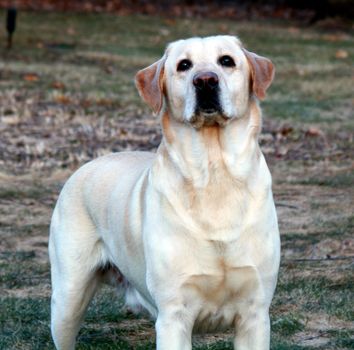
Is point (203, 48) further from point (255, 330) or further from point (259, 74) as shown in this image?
point (255, 330)

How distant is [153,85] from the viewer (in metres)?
5.36

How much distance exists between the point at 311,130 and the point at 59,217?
699cm

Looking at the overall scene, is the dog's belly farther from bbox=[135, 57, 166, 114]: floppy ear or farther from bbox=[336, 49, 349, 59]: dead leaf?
bbox=[336, 49, 349, 59]: dead leaf

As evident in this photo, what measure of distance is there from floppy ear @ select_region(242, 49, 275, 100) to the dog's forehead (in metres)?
0.09

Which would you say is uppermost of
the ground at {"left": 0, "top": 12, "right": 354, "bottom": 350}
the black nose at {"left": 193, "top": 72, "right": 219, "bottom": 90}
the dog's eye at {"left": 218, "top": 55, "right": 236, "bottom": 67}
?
the dog's eye at {"left": 218, "top": 55, "right": 236, "bottom": 67}

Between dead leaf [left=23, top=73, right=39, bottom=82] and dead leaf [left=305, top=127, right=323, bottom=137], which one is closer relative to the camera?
dead leaf [left=305, top=127, right=323, bottom=137]

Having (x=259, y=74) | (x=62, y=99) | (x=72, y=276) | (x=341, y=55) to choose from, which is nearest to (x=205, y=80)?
(x=259, y=74)

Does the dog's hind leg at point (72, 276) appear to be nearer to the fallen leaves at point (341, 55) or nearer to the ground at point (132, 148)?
the ground at point (132, 148)

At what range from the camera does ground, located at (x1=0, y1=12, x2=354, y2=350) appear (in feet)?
22.2

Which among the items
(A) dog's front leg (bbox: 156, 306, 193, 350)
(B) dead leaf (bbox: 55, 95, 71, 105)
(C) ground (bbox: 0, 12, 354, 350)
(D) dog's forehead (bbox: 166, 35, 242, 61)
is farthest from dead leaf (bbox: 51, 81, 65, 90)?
(A) dog's front leg (bbox: 156, 306, 193, 350)

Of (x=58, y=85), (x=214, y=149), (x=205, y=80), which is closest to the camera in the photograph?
(x=205, y=80)

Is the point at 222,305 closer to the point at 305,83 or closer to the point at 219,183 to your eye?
the point at 219,183

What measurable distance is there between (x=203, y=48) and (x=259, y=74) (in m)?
0.28

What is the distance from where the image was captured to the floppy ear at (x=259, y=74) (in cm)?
532
